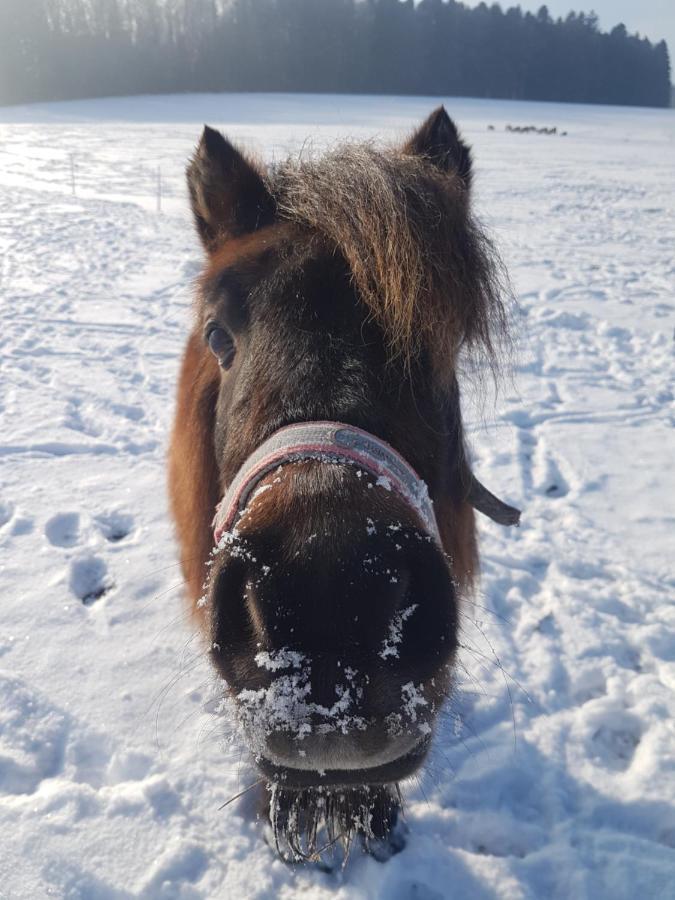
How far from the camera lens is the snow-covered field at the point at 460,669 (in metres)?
2.32

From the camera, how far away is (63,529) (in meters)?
4.11

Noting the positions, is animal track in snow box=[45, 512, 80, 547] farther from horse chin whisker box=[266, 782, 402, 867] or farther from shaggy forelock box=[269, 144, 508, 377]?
shaggy forelock box=[269, 144, 508, 377]

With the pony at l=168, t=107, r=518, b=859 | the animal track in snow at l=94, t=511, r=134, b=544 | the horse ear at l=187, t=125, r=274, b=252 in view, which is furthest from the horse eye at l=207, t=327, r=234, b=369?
the animal track in snow at l=94, t=511, r=134, b=544

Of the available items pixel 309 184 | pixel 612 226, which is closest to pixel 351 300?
pixel 309 184

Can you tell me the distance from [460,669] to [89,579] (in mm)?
2484

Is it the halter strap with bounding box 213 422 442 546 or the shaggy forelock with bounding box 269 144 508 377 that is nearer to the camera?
the halter strap with bounding box 213 422 442 546

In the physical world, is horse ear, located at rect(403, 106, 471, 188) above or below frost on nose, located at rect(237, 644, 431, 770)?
above

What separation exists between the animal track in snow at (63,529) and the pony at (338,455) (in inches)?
78.6

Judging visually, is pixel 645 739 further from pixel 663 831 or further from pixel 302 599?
pixel 302 599

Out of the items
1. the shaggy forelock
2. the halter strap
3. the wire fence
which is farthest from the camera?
the wire fence

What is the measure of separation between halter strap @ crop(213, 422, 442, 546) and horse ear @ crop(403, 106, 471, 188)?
1408 mm

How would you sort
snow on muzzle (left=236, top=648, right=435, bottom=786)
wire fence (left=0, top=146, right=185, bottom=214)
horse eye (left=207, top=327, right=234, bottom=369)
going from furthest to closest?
Result: wire fence (left=0, top=146, right=185, bottom=214)
horse eye (left=207, top=327, right=234, bottom=369)
snow on muzzle (left=236, top=648, right=435, bottom=786)

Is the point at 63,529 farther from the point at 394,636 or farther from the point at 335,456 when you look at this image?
the point at 394,636

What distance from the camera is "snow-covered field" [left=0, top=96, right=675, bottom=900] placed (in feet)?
7.62
